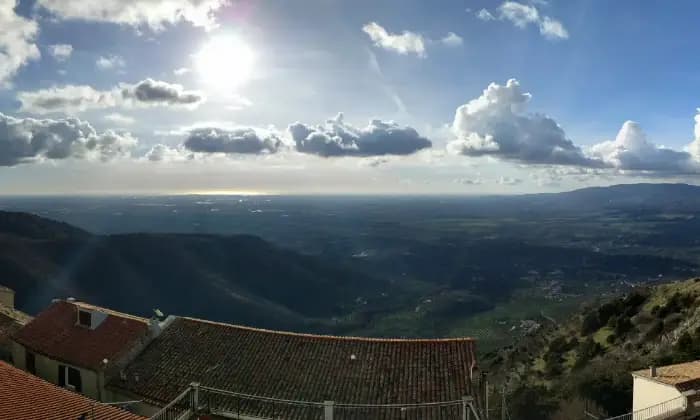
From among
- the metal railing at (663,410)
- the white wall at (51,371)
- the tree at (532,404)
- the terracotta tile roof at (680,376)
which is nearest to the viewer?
the metal railing at (663,410)

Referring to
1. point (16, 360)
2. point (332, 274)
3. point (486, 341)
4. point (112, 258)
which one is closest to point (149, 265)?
point (112, 258)

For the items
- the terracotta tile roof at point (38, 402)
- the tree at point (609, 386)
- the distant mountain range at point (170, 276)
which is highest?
the terracotta tile roof at point (38, 402)

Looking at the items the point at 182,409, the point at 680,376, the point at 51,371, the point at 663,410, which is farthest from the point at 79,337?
the point at 680,376

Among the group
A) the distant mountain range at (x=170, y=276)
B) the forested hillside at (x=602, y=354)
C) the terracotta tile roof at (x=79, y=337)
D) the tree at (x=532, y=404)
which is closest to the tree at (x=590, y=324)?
the forested hillside at (x=602, y=354)

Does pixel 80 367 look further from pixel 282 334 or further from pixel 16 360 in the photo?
pixel 282 334

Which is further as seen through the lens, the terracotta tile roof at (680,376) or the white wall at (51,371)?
the white wall at (51,371)

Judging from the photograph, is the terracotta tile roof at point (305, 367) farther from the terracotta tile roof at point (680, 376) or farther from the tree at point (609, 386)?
the tree at point (609, 386)
